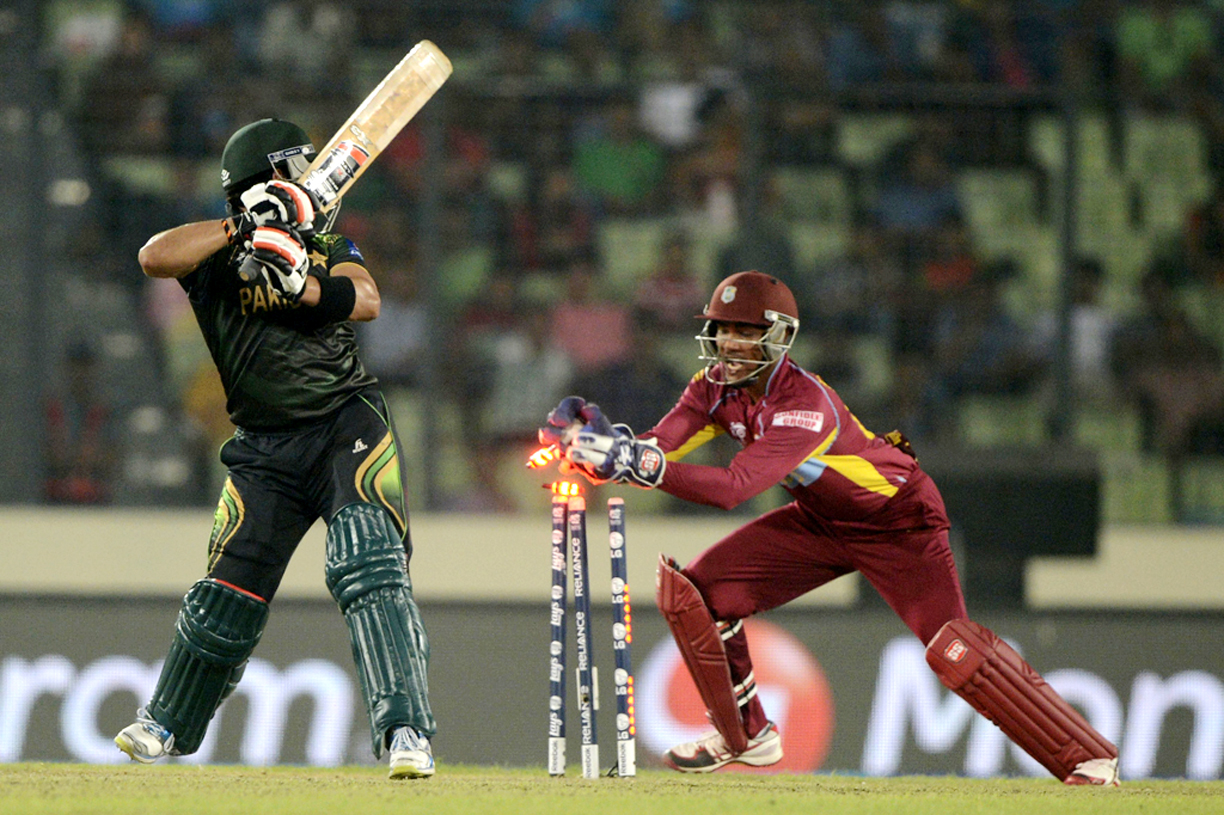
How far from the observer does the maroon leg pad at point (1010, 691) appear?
5.48 meters

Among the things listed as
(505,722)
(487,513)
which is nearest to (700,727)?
(505,722)

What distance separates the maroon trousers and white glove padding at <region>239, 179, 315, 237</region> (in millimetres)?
1890

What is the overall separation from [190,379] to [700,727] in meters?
3.32

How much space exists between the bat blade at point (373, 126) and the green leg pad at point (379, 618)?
0.98m

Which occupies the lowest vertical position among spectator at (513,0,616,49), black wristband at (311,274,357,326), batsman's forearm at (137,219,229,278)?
black wristband at (311,274,357,326)

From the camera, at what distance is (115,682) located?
7.66 m

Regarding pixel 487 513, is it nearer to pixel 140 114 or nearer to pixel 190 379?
pixel 190 379

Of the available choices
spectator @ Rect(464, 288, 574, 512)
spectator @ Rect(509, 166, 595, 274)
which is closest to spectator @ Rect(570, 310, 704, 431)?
spectator @ Rect(464, 288, 574, 512)

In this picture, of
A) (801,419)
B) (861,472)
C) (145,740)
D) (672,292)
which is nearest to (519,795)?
(145,740)

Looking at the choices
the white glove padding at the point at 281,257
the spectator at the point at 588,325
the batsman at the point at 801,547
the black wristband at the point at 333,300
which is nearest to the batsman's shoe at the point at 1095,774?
the batsman at the point at 801,547

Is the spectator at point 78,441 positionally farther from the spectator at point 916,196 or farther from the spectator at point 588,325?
the spectator at point 916,196

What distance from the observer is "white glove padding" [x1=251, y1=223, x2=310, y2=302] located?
182 inches

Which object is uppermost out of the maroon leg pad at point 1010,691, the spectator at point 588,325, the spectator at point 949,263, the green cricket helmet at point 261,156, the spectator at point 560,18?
the spectator at point 560,18

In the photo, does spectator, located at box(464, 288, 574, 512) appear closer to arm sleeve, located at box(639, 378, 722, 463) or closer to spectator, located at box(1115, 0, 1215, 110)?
arm sleeve, located at box(639, 378, 722, 463)
